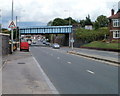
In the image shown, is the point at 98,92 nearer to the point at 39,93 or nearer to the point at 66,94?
the point at 66,94

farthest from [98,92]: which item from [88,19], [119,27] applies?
[88,19]

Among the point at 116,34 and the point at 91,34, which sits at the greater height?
the point at 91,34

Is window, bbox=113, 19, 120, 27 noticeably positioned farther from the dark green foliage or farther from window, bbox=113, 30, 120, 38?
the dark green foliage

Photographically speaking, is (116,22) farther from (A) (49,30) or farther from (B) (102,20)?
(B) (102,20)

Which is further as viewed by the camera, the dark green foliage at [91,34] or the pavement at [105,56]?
the dark green foliage at [91,34]

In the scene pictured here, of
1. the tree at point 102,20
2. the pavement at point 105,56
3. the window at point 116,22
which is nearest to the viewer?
the pavement at point 105,56

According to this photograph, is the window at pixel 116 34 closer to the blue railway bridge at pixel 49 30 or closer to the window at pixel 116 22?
the window at pixel 116 22

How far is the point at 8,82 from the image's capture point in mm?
11766

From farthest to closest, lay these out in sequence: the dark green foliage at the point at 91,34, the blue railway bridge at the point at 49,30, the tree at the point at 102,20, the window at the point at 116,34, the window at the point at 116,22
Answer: the tree at the point at 102,20, the blue railway bridge at the point at 49,30, the dark green foliage at the point at 91,34, the window at the point at 116,34, the window at the point at 116,22

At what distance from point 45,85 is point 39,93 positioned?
1.89 m

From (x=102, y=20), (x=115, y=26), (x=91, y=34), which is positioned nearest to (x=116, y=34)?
(x=115, y=26)

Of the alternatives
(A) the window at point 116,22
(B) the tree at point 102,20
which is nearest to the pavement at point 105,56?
(A) the window at point 116,22

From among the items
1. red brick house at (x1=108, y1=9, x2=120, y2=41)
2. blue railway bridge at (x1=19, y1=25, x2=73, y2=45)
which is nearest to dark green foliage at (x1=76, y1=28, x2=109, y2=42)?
blue railway bridge at (x1=19, y1=25, x2=73, y2=45)

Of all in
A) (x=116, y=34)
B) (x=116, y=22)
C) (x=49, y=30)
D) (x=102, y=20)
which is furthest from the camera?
(x=102, y=20)
